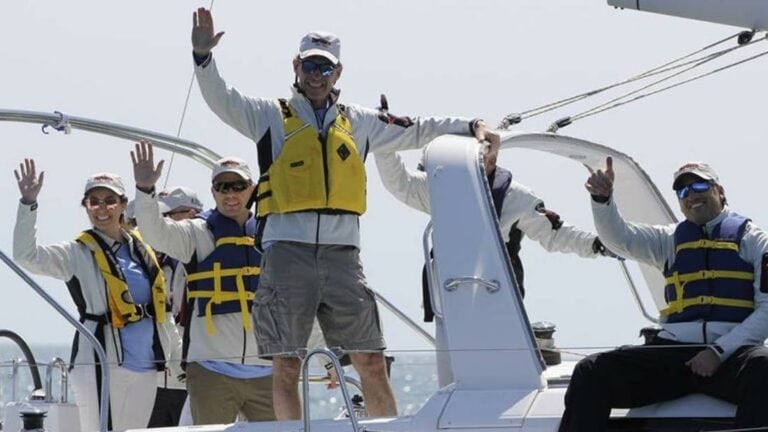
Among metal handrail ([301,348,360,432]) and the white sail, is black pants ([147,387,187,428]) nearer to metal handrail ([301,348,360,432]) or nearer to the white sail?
metal handrail ([301,348,360,432])

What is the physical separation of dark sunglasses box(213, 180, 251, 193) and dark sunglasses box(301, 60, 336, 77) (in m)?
1.11

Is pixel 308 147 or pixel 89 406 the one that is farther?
pixel 89 406

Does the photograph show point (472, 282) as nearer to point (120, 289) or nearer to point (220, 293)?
point (220, 293)

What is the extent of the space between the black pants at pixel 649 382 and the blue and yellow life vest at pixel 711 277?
227 mm

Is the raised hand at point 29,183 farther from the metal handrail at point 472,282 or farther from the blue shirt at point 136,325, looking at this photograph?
the metal handrail at point 472,282

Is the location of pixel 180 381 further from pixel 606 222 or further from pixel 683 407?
pixel 683 407

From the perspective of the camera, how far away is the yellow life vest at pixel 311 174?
689 cm

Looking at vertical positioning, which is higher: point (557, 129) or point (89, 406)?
point (557, 129)

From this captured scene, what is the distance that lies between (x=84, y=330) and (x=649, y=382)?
2183 mm

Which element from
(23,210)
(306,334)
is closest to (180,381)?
(23,210)

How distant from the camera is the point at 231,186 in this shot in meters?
7.97

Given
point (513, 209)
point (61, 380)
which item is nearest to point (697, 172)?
point (513, 209)

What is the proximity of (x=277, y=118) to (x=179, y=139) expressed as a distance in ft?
7.74

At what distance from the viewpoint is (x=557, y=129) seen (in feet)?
26.6
